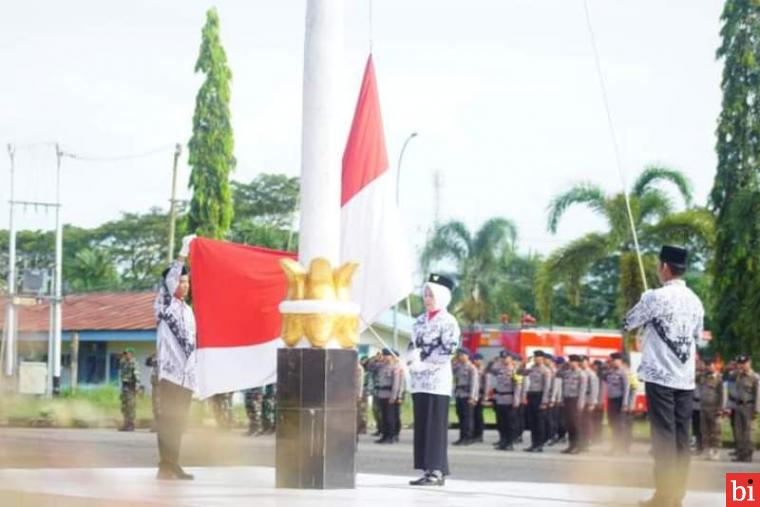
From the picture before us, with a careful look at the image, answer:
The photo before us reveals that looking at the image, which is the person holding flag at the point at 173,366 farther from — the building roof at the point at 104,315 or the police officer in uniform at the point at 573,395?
the building roof at the point at 104,315

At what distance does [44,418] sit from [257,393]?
6.16m

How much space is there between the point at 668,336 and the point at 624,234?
25.8 metres

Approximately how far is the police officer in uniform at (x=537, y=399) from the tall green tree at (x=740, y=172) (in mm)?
5776

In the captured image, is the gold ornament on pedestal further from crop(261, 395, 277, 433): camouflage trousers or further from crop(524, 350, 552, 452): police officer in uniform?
crop(261, 395, 277, 433): camouflage trousers

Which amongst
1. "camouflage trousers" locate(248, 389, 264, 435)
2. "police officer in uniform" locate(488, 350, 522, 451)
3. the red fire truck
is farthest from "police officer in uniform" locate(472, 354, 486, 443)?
the red fire truck

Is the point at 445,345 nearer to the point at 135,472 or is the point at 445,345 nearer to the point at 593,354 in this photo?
the point at 135,472

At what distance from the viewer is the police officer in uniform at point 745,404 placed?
2497 cm

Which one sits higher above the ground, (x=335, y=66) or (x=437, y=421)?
(x=335, y=66)

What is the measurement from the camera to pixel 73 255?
71312mm

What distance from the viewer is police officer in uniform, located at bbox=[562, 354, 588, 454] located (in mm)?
27234

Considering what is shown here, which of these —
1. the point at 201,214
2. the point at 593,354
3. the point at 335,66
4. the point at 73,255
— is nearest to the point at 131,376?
the point at 201,214

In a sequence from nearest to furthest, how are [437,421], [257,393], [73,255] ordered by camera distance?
[437,421], [257,393], [73,255]

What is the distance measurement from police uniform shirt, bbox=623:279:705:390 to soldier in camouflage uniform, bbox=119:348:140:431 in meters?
23.2

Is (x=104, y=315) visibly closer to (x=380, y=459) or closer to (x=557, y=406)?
(x=557, y=406)
